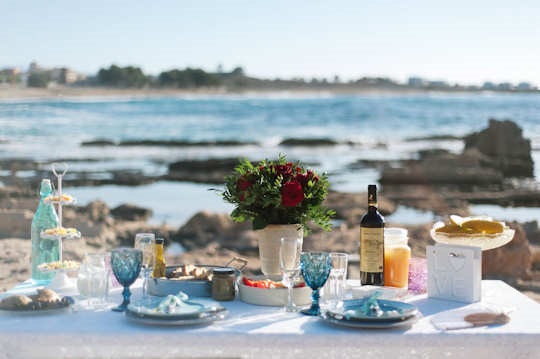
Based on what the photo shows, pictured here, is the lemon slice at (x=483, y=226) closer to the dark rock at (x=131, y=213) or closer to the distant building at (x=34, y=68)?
the dark rock at (x=131, y=213)

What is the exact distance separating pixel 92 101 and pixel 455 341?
15.7m

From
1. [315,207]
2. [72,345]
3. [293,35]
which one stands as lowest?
[72,345]

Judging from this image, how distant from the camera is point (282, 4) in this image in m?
14.7

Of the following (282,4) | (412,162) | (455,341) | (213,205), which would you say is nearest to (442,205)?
(213,205)

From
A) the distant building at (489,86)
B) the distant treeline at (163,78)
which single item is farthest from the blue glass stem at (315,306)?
the distant treeline at (163,78)

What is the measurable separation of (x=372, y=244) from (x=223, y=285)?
362 millimetres

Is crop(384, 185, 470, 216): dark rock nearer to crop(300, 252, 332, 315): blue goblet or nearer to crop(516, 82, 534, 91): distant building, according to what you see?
crop(516, 82, 534, 91): distant building

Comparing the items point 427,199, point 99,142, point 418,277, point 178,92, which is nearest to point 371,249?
point 418,277

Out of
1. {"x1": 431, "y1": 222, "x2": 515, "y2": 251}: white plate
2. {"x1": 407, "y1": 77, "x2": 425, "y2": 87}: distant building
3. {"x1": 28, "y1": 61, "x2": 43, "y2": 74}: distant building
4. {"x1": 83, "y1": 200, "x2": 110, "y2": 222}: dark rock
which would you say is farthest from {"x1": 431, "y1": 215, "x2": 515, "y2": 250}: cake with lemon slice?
{"x1": 407, "y1": 77, "x2": 425, "y2": 87}: distant building

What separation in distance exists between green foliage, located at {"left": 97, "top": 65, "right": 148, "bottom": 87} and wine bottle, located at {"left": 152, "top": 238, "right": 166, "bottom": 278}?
14799 millimetres

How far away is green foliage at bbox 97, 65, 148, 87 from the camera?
16.5 metres

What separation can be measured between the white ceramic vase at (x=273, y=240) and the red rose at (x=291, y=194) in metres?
0.08

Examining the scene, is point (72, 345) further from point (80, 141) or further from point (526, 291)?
point (80, 141)

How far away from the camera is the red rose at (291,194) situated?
1956 millimetres
